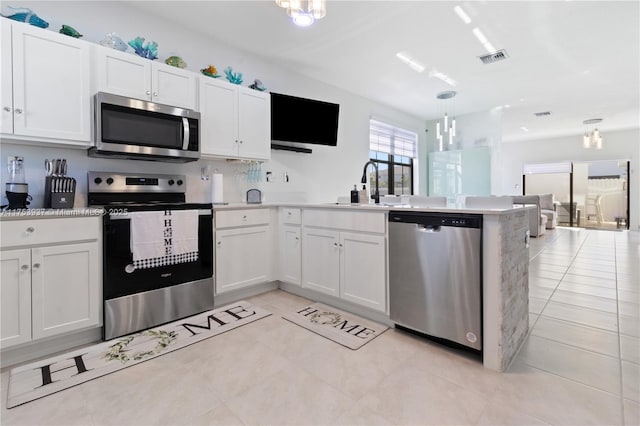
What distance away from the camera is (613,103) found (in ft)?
19.3

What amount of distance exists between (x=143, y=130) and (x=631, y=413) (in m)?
3.41

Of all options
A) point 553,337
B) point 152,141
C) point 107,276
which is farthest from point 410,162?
point 107,276

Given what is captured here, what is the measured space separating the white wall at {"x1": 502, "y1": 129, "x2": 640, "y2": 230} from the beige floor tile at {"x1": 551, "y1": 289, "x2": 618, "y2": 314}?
612cm

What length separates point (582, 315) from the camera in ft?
8.39

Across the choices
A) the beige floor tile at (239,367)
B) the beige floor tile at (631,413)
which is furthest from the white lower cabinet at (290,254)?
the beige floor tile at (631,413)

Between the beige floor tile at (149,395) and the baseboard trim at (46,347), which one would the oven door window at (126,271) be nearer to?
the baseboard trim at (46,347)

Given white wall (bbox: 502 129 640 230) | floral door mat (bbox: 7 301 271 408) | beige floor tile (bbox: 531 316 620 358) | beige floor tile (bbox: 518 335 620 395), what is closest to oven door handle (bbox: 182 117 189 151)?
floral door mat (bbox: 7 301 271 408)

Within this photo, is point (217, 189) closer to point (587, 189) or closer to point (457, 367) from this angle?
point (457, 367)

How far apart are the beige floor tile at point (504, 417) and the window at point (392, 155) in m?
4.42

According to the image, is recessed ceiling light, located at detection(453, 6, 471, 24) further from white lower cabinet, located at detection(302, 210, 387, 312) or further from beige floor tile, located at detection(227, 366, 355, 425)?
beige floor tile, located at detection(227, 366, 355, 425)

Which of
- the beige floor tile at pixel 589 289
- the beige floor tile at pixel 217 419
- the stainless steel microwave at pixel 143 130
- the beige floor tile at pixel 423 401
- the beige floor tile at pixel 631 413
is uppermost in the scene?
the stainless steel microwave at pixel 143 130

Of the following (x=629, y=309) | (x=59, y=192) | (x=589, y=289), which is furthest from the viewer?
→ (x=589, y=289)

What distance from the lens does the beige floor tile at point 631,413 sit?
136 centimetres

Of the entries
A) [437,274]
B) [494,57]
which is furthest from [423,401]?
[494,57]
